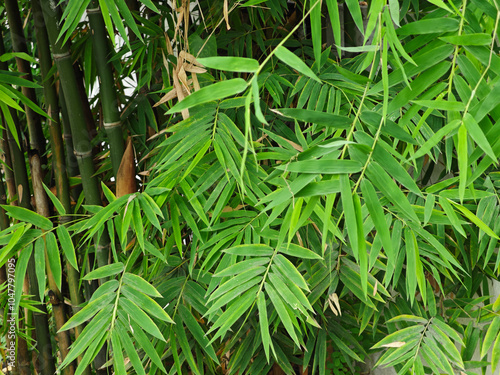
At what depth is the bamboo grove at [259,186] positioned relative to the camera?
458 millimetres

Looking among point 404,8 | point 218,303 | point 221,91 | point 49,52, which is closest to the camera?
point 221,91

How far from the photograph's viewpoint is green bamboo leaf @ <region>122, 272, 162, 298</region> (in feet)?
2.30

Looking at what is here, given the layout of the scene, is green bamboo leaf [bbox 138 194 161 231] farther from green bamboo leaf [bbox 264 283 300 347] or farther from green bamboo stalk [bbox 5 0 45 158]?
green bamboo stalk [bbox 5 0 45 158]

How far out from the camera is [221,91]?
1.29ft

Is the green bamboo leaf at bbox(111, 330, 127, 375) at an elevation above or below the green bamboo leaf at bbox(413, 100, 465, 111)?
below

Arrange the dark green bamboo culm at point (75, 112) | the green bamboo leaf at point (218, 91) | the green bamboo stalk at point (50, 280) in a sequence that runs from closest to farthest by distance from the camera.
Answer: the green bamboo leaf at point (218, 91) → the dark green bamboo culm at point (75, 112) → the green bamboo stalk at point (50, 280)

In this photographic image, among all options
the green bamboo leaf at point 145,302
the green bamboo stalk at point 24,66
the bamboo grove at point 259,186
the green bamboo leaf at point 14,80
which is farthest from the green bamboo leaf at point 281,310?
the green bamboo stalk at point 24,66

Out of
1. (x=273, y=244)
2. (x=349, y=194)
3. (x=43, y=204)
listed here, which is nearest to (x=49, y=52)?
(x=43, y=204)

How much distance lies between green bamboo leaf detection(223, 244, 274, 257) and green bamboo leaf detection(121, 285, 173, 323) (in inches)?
5.1

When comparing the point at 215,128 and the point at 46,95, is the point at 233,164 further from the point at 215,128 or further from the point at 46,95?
the point at 46,95

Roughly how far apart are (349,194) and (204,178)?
0.33 metres

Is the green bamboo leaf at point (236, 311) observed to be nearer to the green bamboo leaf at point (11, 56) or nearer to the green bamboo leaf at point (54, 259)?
the green bamboo leaf at point (54, 259)

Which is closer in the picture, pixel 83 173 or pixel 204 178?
pixel 204 178

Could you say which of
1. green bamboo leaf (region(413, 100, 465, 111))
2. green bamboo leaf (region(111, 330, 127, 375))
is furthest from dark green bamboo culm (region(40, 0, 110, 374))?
green bamboo leaf (region(413, 100, 465, 111))
